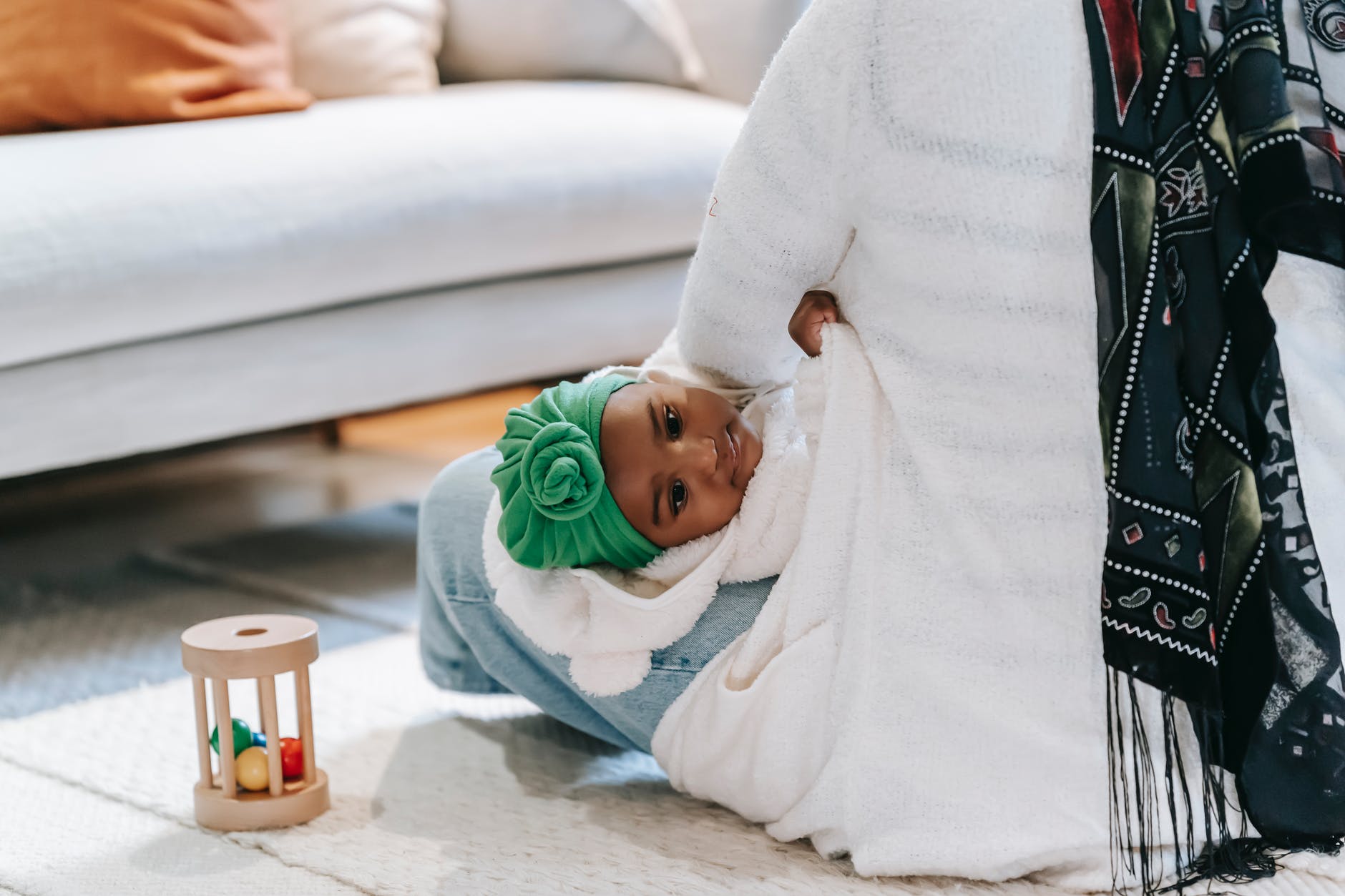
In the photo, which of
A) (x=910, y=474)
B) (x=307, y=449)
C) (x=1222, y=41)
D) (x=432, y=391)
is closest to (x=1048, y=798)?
(x=910, y=474)

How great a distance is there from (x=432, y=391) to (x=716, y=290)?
3.01 feet

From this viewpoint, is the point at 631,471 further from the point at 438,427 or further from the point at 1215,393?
the point at 438,427

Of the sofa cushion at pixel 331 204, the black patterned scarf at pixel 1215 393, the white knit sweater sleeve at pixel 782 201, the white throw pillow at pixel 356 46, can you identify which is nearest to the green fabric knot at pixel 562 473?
the white knit sweater sleeve at pixel 782 201

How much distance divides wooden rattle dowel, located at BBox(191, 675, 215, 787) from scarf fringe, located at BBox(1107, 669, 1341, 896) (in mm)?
701

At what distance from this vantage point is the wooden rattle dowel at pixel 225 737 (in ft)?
3.69

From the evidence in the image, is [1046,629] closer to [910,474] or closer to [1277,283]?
[910,474]

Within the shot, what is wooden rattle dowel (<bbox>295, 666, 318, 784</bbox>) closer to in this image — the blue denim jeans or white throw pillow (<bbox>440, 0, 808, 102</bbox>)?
the blue denim jeans

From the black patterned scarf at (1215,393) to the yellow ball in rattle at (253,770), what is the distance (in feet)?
2.19

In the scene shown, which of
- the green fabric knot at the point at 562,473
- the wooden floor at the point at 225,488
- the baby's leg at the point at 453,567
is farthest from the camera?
the wooden floor at the point at 225,488

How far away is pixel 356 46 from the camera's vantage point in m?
2.15

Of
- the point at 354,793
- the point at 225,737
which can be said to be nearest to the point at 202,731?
the point at 225,737

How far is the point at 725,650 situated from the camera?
1076mm

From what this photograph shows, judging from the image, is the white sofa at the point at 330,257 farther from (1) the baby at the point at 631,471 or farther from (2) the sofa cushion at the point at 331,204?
(1) the baby at the point at 631,471

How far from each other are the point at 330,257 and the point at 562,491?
772 millimetres
